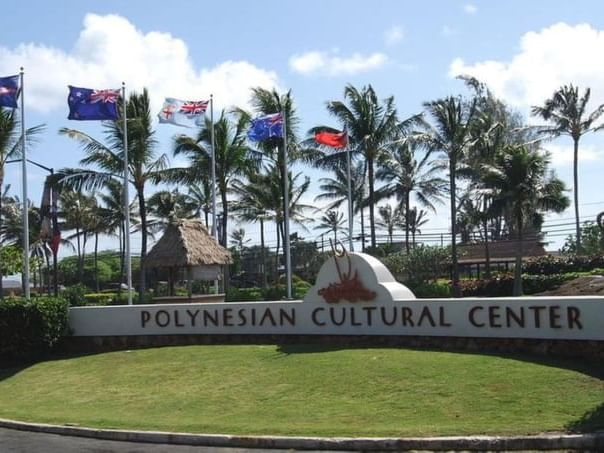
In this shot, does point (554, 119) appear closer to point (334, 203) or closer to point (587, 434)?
point (334, 203)

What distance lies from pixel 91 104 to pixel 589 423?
20.9 m

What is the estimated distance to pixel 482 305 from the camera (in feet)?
53.6

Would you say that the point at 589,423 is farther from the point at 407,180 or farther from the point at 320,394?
the point at 407,180

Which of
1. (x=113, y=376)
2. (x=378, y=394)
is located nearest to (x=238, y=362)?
(x=113, y=376)

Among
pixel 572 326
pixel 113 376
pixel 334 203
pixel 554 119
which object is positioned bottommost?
pixel 113 376

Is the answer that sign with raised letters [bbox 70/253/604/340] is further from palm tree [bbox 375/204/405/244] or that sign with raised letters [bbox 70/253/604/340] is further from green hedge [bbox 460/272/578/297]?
palm tree [bbox 375/204/405/244]

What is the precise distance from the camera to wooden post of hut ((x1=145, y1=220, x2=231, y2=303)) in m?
27.9

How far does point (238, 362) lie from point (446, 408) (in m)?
6.42

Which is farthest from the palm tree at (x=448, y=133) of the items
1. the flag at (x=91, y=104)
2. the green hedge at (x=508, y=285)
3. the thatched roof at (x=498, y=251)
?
the flag at (x=91, y=104)

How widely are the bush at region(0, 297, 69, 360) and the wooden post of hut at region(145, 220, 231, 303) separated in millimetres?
6553

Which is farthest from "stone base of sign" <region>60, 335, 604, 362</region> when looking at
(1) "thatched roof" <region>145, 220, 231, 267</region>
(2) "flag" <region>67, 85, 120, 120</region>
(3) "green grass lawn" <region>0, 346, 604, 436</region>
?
(2) "flag" <region>67, 85, 120, 120</region>

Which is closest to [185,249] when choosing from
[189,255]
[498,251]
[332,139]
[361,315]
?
[189,255]

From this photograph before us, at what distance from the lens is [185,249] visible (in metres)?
27.9

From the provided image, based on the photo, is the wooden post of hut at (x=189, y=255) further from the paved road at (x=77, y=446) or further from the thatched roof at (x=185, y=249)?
the paved road at (x=77, y=446)
